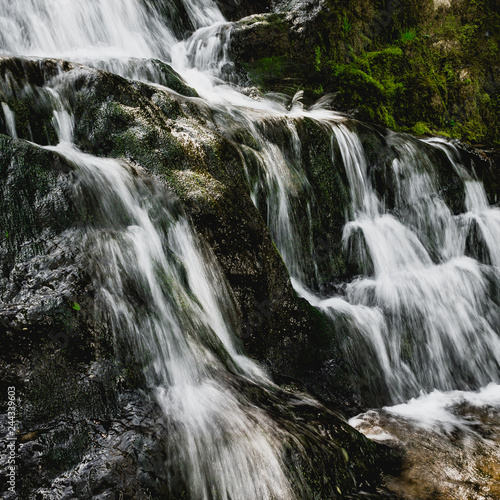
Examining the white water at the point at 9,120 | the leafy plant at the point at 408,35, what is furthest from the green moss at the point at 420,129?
the white water at the point at 9,120

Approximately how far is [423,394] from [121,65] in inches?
221

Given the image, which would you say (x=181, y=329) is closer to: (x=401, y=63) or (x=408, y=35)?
(x=401, y=63)

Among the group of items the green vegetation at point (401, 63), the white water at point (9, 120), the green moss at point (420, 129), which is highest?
the green vegetation at point (401, 63)

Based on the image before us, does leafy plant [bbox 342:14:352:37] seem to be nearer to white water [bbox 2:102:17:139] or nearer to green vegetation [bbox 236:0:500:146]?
green vegetation [bbox 236:0:500:146]

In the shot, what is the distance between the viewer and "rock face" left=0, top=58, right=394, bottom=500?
98.3 inches

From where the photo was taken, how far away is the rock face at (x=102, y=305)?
2.50 m

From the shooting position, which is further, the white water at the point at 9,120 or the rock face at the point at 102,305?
the white water at the point at 9,120

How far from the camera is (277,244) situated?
5652 mm

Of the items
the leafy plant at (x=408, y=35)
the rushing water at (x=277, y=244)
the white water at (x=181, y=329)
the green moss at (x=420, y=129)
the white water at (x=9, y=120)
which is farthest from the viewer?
the leafy plant at (x=408, y=35)

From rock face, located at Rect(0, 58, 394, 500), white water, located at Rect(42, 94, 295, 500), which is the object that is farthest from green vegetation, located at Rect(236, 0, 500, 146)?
white water, located at Rect(42, 94, 295, 500)

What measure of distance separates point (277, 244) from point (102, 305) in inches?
116

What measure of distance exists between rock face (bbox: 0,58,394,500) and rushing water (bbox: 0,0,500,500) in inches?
5.7

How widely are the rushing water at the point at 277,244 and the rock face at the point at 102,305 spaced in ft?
0.47

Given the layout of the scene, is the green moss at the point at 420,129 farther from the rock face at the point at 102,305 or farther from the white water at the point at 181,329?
the white water at the point at 181,329
